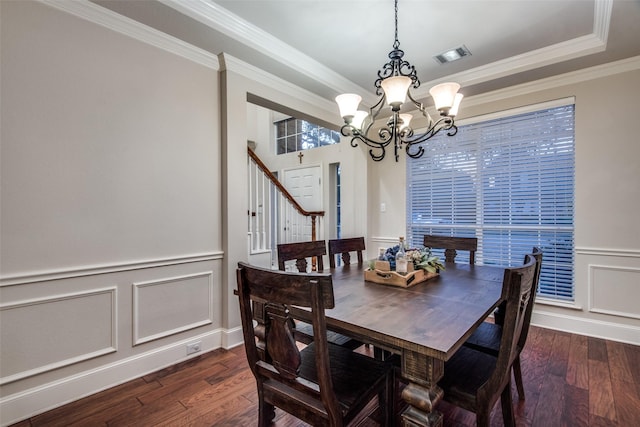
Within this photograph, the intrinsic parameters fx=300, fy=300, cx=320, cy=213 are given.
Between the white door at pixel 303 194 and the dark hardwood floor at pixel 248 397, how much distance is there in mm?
2948

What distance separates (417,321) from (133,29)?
261 centimetres

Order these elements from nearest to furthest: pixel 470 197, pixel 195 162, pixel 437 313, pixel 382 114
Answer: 1. pixel 437 313
2. pixel 195 162
3. pixel 470 197
4. pixel 382 114

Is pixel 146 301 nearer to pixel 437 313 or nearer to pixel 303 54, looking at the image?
pixel 437 313

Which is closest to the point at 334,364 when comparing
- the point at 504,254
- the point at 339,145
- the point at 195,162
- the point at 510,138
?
the point at 195,162

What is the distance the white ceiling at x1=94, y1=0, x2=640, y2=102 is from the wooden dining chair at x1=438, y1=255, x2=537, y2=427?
2003 millimetres

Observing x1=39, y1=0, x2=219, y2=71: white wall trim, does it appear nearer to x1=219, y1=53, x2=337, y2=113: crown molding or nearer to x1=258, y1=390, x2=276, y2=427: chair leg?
x1=219, y1=53, x2=337, y2=113: crown molding

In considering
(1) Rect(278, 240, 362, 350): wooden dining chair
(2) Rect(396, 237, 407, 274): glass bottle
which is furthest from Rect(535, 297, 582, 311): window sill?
(1) Rect(278, 240, 362, 350): wooden dining chair

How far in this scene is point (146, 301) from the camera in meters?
2.20

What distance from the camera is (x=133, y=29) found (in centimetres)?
213

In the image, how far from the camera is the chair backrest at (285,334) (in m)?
1.00

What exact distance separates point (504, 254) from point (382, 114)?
2.34 meters

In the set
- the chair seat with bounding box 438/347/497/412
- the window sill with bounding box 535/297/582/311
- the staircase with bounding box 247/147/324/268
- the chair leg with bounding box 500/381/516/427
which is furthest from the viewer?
the staircase with bounding box 247/147/324/268

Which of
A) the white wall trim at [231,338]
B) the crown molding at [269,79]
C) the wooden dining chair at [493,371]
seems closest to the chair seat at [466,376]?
the wooden dining chair at [493,371]

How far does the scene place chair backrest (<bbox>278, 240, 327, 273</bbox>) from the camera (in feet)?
6.96
